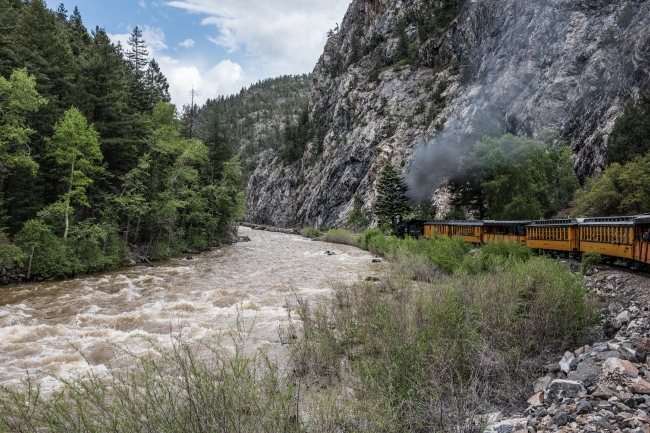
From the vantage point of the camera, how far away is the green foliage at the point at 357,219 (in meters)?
57.2

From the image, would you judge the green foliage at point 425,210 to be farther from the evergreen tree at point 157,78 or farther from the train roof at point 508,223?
the evergreen tree at point 157,78

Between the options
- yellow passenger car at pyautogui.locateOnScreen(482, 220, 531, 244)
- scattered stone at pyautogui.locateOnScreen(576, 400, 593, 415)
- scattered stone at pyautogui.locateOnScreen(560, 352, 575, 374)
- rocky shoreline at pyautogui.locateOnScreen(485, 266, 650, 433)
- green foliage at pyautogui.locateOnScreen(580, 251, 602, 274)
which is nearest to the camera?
rocky shoreline at pyautogui.locateOnScreen(485, 266, 650, 433)

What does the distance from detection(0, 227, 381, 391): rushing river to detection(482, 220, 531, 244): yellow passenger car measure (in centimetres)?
795

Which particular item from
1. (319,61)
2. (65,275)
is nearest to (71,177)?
(65,275)

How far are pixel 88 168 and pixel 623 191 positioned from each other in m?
35.8

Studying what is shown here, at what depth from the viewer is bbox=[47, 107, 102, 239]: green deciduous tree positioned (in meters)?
20.9

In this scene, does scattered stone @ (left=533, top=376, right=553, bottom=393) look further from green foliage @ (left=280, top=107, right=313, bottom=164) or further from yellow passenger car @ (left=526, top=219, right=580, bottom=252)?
green foliage @ (left=280, top=107, right=313, bottom=164)

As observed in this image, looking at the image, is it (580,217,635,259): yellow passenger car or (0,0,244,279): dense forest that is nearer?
(580,217,635,259): yellow passenger car

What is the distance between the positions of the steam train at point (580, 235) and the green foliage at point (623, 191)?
29.6 ft

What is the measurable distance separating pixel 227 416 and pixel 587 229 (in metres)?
18.8

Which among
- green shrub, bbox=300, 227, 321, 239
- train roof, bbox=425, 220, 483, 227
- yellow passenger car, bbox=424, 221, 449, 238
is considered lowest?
green shrub, bbox=300, 227, 321, 239

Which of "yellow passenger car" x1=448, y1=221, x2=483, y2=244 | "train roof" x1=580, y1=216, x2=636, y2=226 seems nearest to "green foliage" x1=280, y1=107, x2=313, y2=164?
"yellow passenger car" x1=448, y1=221, x2=483, y2=244

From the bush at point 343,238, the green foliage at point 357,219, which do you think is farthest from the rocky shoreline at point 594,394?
the green foliage at point 357,219

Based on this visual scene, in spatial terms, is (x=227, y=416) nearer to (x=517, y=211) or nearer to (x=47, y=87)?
(x=47, y=87)
